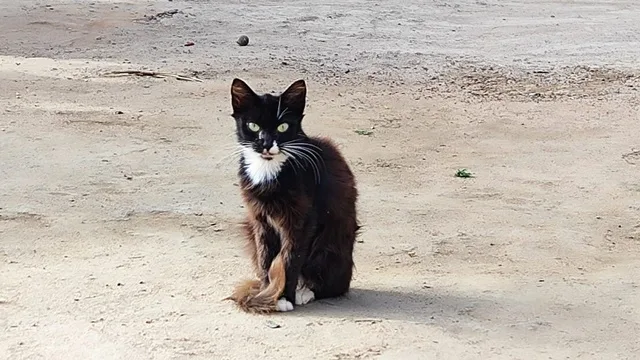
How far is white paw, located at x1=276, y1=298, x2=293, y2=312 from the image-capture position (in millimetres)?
4246

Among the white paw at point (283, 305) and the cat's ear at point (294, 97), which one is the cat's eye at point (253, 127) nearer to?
the cat's ear at point (294, 97)

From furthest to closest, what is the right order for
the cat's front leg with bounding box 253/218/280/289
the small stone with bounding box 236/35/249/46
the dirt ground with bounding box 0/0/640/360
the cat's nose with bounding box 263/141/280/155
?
the small stone with bounding box 236/35/249/46 < the cat's front leg with bounding box 253/218/280/289 < the cat's nose with bounding box 263/141/280/155 < the dirt ground with bounding box 0/0/640/360

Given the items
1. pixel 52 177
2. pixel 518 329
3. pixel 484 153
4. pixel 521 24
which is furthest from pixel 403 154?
pixel 521 24

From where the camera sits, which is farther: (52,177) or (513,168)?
(513,168)

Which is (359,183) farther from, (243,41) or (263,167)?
(243,41)

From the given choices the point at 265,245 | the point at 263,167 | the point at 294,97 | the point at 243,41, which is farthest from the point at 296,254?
the point at 243,41

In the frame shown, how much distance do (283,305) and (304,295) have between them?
17 centimetres

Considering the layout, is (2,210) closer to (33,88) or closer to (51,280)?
(51,280)

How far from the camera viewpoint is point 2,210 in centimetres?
546

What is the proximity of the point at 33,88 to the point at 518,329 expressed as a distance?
5.36 m

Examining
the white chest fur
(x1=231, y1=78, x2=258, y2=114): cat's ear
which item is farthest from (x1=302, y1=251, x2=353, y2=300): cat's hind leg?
(x1=231, y1=78, x2=258, y2=114): cat's ear

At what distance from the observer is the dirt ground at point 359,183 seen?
4.05 meters

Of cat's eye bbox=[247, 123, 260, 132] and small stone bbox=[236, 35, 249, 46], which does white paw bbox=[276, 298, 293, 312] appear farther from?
small stone bbox=[236, 35, 249, 46]

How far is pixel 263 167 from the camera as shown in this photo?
4.20 metres
